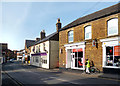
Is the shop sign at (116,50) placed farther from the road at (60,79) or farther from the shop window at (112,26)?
the road at (60,79)

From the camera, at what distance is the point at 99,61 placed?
45.6ft

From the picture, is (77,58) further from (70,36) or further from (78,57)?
(70,36)

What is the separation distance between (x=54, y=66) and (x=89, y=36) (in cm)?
1135

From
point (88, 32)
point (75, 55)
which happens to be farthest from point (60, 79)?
point (88, 32)

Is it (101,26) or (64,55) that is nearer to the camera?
(101,26)

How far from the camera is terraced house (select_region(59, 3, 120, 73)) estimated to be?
12740 millimetres

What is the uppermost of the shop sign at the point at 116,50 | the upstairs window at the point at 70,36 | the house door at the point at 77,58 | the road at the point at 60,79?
the upstairs window at the point at 70,36

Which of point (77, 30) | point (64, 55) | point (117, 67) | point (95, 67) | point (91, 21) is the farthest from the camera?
point (64, 55)

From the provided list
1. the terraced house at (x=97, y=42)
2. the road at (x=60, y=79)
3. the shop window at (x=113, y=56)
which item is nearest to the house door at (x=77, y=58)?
the terraced house at (x=97, y=42)

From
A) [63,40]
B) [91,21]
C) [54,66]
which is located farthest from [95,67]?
[54,66]

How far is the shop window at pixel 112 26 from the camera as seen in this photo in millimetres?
12750

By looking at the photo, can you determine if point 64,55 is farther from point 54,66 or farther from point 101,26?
point 101,26

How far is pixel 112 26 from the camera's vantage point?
13.1 m

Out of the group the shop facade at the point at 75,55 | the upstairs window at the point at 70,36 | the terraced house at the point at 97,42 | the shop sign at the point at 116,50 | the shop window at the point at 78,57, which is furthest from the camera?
the upstairs window at the point at 70,36
